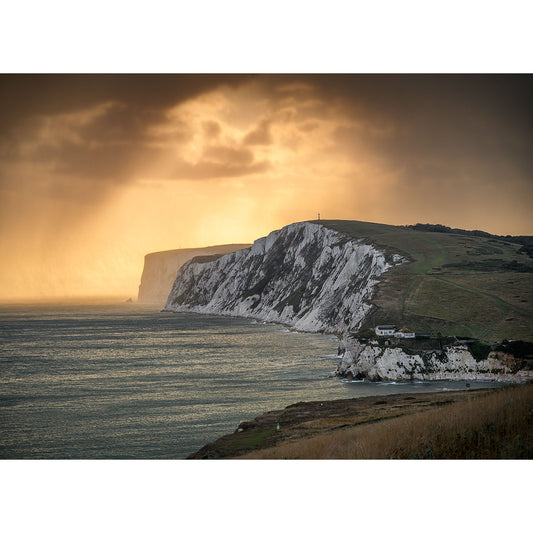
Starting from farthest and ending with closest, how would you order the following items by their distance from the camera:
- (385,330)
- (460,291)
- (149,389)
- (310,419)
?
(460,291) < (385,330) < (149,389) < (310,419)

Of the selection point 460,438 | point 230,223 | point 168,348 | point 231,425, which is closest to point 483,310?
point 230,223

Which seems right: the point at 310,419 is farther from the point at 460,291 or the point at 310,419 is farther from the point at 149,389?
the point at 460,291

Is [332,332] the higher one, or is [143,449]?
[332,332]

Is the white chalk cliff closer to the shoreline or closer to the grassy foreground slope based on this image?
the grassy foreground slope

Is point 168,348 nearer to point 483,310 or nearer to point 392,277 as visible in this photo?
point 392,277

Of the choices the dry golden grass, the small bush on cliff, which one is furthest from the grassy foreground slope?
the dry golden grass

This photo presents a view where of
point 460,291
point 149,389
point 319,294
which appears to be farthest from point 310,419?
point 319,294
